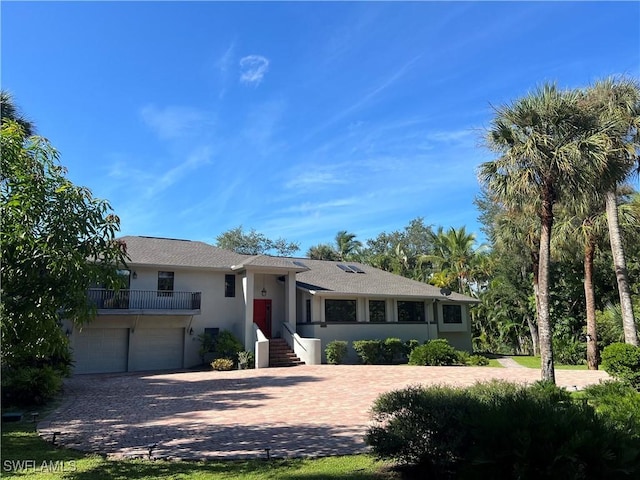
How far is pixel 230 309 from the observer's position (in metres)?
22.7

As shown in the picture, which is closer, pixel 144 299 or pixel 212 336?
pixel 144 299

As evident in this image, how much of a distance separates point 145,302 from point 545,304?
1647 centimetres

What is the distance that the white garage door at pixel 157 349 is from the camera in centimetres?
2067

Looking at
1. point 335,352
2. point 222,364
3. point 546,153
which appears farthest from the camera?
point 335,352

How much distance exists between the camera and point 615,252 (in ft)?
53.3

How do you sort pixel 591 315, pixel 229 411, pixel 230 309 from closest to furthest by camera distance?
pixel 229 411, pixel 591 315, pixel 230 309

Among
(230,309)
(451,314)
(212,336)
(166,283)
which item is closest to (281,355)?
(212,336)

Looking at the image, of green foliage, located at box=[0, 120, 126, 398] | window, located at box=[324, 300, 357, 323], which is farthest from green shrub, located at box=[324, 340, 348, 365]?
green foliage, located at box=[0, 120, 126, 398]

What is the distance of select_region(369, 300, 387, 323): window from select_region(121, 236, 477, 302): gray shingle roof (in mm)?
783

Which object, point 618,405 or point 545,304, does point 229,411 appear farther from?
point 545,304

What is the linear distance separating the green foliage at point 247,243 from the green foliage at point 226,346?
29888 mm

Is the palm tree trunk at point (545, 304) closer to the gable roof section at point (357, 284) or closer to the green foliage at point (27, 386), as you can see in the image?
the gable roof section at point (357, 284)

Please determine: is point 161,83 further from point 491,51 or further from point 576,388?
point 576,388

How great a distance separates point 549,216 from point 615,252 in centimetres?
547
